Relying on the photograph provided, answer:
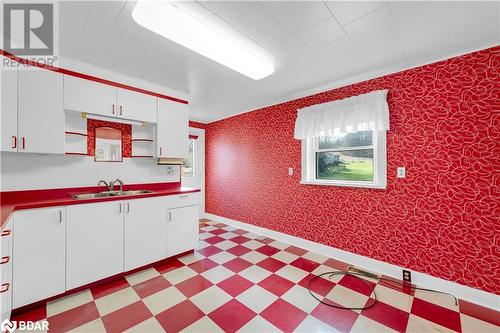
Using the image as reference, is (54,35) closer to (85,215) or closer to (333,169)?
(85,215)

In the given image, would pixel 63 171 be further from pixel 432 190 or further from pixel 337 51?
pixel 432 190

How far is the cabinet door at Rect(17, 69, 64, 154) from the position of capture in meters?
1.98

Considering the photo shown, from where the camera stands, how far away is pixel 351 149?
111 inches

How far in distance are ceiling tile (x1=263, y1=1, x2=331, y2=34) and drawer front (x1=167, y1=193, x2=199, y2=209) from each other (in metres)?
2.35

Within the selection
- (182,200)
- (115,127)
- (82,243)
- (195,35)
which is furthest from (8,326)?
(195,35)

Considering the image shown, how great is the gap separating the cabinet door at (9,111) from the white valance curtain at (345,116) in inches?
124

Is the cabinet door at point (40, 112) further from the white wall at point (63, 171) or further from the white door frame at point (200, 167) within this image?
the white door frame at point (200, 167)

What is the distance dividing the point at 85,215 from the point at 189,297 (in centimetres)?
134

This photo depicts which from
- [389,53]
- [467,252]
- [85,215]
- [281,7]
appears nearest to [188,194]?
[85,215]

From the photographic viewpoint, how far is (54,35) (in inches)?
70.5

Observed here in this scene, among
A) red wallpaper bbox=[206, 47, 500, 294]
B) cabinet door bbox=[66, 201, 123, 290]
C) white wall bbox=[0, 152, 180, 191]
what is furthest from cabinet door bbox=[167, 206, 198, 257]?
red wallpaper bbox=[206, 47, 500, 294]

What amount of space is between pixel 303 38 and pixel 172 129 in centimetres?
211

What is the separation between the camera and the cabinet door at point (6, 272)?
1516 millimetres

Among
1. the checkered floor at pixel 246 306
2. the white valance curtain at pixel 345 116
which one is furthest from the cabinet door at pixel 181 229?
the white valance curtain at pixel 345 116
